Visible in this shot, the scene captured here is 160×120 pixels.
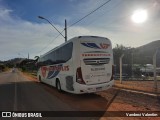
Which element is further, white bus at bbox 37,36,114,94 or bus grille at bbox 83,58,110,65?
bus grille at bbox 83,58,110,65

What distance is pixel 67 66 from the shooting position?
12992mm

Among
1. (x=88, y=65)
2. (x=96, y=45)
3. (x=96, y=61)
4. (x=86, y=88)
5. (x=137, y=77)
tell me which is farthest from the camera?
(x=137, y=77)

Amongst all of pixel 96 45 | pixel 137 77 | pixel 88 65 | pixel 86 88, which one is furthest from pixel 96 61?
pixel 137 77

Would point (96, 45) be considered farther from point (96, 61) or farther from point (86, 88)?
point (86, 88)

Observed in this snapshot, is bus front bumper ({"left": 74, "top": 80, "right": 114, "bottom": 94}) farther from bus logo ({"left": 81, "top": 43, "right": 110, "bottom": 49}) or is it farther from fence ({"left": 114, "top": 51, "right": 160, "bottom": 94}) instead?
fence ({"left": 114, "top": 51, "right": 160, "bottom": 94})

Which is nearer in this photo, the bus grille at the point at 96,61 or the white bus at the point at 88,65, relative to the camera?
the white bus at the point at 88,65

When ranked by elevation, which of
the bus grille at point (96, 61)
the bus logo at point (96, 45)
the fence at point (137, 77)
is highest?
the bus logo at point (96, 45)

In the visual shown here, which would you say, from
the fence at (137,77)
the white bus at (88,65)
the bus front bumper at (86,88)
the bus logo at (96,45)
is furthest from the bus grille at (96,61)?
the fence at (137,77)

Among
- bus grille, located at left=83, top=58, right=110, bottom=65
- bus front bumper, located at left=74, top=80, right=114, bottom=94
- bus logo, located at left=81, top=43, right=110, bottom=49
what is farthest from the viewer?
bus logo, located at left=81, top=43, right=110, bottom=49

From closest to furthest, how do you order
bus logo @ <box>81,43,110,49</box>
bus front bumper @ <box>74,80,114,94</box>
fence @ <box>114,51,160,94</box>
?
1. bus front bumper @ <box>74,80,114,94</box>
2. bus logo @ <box>81,43,110,49</box>
3. fence @ <box>114,51,160,94</box>

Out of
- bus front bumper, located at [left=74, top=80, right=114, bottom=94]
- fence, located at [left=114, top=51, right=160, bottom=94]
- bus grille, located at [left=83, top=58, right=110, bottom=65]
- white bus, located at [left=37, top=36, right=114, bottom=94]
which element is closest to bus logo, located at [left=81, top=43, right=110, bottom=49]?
white bus, located at [left=37, top=36, right=114, bottom=94]

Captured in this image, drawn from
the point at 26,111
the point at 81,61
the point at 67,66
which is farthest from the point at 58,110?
the point at 67,66

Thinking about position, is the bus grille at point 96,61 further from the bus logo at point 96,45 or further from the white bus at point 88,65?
the bus logo at point 96,45

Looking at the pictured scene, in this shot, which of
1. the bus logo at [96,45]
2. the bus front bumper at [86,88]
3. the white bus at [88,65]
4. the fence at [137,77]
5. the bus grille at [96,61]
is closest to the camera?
the bus front bumper at [86,88]
